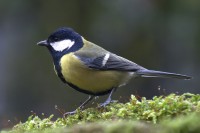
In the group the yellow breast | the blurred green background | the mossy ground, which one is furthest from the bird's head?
the blurred green background

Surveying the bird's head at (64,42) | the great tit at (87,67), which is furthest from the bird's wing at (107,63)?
the bird's head at (64,42)

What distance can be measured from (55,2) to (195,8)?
2330 mm

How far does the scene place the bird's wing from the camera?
4059 mm

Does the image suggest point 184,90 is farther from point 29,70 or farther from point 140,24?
point 29,70

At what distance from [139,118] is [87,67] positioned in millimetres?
1281

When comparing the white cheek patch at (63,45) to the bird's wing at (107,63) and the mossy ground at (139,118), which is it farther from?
the mossy ground at (139,118)

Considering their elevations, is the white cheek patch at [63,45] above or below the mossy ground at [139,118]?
above

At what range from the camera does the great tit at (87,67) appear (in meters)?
3.97

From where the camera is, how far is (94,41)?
24.9 ft

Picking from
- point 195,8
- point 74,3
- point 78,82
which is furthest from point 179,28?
point 78,82

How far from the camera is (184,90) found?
23.7 feet

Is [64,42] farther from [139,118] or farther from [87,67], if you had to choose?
[139,118]

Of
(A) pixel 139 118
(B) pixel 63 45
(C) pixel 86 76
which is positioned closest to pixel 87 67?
(C) pixel 86 76

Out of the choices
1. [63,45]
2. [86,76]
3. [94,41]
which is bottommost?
[94,41]
